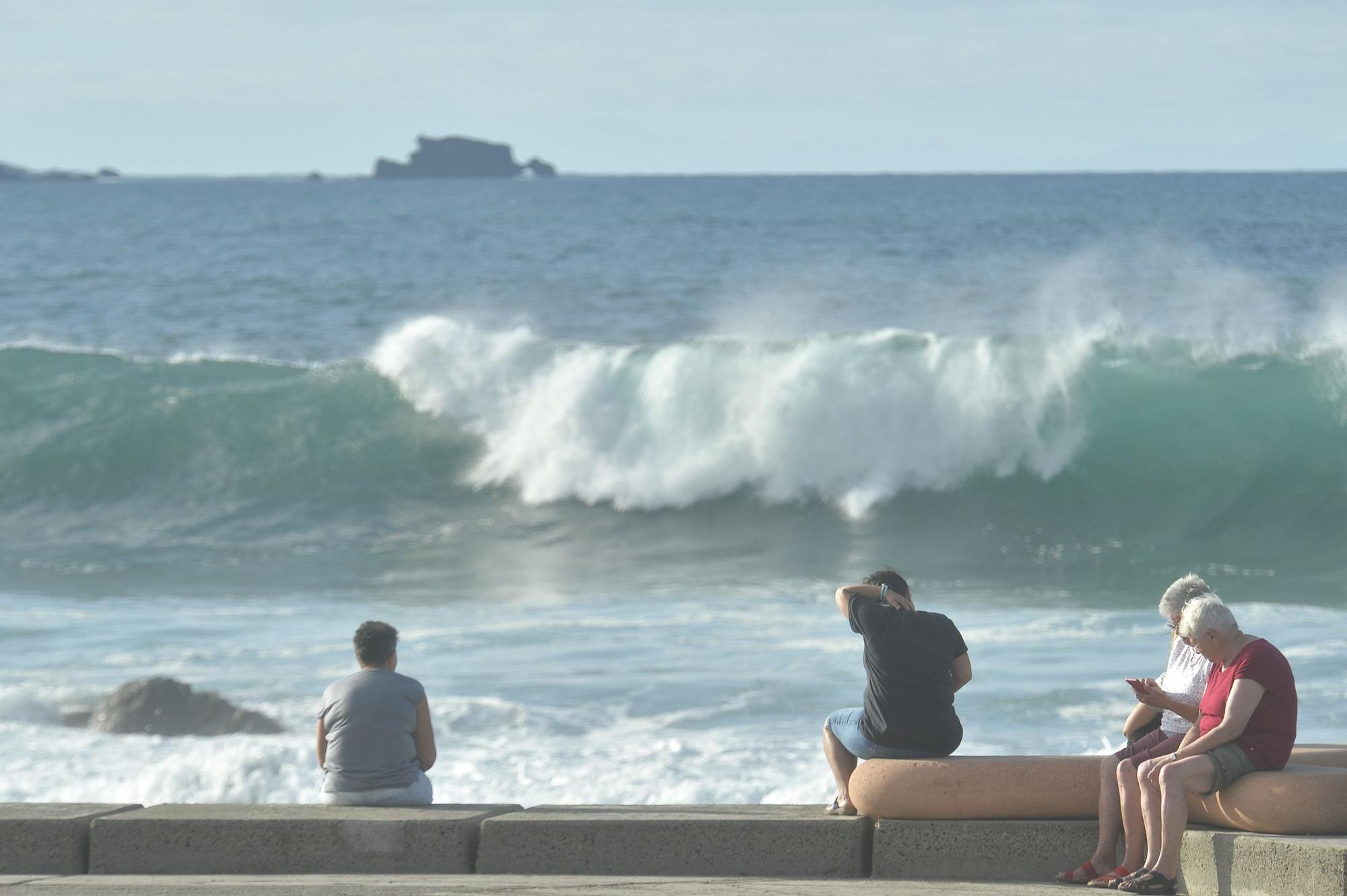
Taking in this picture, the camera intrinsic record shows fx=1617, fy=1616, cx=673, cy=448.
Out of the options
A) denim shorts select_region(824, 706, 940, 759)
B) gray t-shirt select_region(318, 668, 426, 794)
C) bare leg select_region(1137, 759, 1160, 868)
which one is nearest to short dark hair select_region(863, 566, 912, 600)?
denim shorts select_region(824, 706, 940, 759)

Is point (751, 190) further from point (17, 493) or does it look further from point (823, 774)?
point (823, 774)

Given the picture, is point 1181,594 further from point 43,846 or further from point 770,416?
point 770,416

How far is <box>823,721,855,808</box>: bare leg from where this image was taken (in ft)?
17.2

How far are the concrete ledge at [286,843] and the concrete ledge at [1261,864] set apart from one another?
214 centimetres

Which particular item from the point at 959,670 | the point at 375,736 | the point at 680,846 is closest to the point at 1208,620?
the point at 959,670

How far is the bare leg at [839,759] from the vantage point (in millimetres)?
5254

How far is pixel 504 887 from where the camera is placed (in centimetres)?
470

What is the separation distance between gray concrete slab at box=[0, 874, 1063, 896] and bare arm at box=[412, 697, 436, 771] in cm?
71

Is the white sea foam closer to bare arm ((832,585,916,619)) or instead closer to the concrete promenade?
bare arm ((832,585,916,619))

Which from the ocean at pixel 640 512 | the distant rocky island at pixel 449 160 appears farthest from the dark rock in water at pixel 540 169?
the ocean at pixel 640 512

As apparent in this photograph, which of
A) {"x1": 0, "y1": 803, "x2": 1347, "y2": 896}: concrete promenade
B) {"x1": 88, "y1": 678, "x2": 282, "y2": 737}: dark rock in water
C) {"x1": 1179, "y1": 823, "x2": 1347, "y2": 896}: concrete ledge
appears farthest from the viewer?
{"x1": 88, "y1": 678, "x2": 282, "y2": 737}: dark rock in water

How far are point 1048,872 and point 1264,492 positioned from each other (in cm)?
1235

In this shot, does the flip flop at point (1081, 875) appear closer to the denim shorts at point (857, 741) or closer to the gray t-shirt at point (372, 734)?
the denim shorts at point (857, 741)

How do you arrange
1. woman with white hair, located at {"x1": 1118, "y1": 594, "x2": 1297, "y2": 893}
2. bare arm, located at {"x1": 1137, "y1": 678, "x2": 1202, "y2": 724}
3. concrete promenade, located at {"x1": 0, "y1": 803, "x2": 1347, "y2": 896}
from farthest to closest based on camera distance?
bare arm, located at {"x1": 1137, "y1": 678, "x2": 1202, "y2": 724} → concrete promenade, located at {"x1": 0, "y1": 803, "x2": 1347, "y2": 896} → woman with white hair, located at {"x1": 1118, "y1": 594, "x2": 1297, "y2": 893}
